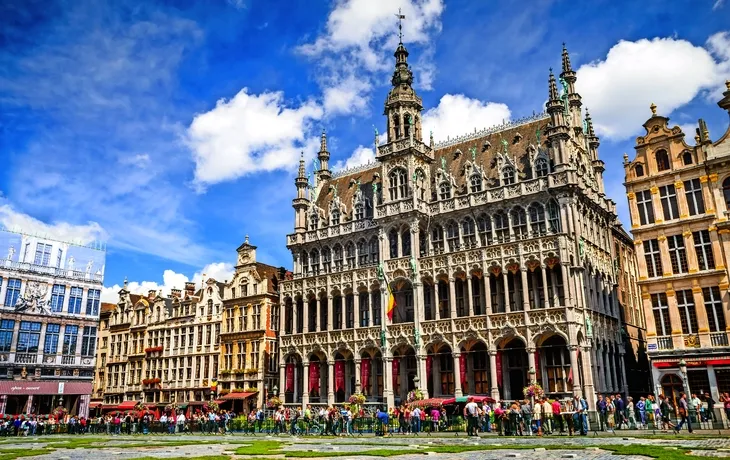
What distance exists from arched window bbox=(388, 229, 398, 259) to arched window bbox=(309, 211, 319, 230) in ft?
33.1

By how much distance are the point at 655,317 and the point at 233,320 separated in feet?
136

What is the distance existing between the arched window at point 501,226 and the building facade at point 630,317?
11.3 m

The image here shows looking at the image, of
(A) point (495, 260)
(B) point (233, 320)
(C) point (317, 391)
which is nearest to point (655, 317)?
Result: (A) point (495, 260)

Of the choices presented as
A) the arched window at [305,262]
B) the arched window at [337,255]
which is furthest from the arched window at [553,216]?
the arched window at [305,262]

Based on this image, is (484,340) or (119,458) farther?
(484,340)

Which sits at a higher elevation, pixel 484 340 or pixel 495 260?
pixel 495 260

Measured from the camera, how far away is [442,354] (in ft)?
161

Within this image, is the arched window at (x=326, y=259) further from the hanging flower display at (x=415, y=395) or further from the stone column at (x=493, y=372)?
the stone column at (x=493, y=372)

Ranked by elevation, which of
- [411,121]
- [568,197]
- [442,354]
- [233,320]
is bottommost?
[442,354]

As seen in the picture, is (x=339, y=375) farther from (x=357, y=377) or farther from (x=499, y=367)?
(x=499, y=367)

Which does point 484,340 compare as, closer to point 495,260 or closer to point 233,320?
point 495,260

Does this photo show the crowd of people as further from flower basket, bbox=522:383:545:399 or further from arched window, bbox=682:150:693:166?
arched window, bbox=682:150:693:166

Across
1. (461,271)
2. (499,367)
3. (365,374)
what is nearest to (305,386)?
(365,374)

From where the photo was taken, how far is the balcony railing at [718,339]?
3822 cm
